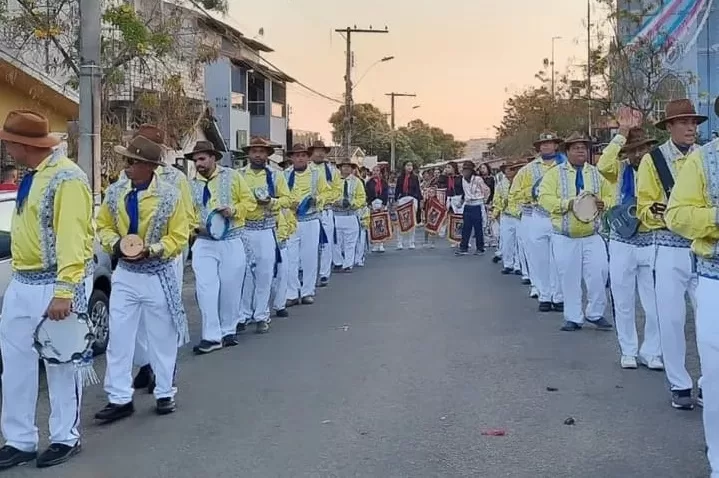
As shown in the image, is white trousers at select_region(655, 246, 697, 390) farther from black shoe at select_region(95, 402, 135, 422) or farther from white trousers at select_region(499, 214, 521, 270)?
white trousers at select_region(499, 214, 521, 270)

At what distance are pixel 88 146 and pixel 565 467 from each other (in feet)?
26.9

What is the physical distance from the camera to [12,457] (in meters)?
6.09

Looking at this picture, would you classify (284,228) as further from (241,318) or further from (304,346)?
(304,346)

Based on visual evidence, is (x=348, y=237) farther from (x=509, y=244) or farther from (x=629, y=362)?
(x=629, y=362)

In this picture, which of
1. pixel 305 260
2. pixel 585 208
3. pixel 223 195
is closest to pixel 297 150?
pixel 305 260

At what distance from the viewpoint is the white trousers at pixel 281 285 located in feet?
39.0

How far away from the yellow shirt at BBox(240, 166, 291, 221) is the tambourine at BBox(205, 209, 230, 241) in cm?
94

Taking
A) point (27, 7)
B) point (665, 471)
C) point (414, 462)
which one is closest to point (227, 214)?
point (414, 462)

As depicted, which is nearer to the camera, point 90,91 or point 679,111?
point 679,111

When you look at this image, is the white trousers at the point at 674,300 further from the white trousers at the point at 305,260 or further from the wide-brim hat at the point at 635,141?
the white trousers at the point at 305,260

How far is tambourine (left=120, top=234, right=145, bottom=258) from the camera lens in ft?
22.7

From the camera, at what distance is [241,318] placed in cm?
1094

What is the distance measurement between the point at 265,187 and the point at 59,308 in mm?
5429

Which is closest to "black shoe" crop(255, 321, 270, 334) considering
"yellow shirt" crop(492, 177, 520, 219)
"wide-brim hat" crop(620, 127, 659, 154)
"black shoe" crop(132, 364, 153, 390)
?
"black shoe" crop(132, 364, 153, 390)
